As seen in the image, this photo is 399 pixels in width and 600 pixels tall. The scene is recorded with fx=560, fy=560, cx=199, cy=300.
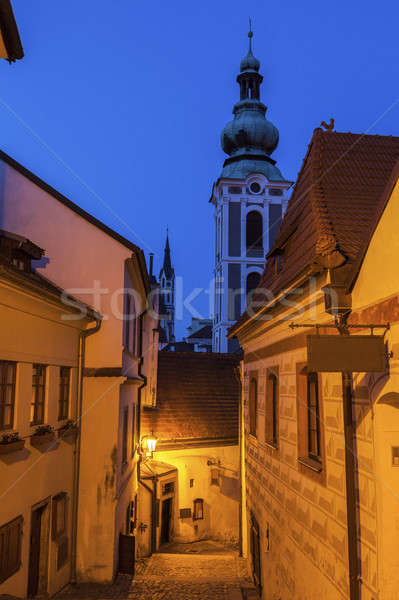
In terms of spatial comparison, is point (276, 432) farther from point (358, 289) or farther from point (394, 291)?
point (394, 291)

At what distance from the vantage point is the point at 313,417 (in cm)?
905

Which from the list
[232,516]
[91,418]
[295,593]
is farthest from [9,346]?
[232,516]

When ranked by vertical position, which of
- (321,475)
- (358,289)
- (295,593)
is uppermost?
(358,289)

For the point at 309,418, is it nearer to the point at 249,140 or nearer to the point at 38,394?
the point at 38,394

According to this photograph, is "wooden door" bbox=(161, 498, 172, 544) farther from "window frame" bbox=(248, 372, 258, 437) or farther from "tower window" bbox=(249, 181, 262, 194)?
"tower window" bbox=(249, 181, 262, 194)

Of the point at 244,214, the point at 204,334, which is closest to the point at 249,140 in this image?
the point at 244,214

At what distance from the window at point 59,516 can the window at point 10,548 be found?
193 centimetres

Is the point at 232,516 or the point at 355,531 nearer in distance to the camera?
the point at 355,531

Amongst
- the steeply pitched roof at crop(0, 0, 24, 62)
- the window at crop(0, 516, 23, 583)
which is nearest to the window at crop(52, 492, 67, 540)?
the window at crop(0, 516, 23, 583)

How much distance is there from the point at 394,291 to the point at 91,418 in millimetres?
9005

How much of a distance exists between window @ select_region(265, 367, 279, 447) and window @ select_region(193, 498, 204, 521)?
33.3ft

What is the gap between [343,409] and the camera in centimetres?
718

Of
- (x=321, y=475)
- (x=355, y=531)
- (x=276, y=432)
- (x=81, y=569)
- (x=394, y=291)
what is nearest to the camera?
(x=394, y=291)

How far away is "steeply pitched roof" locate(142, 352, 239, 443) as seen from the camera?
22188mm
